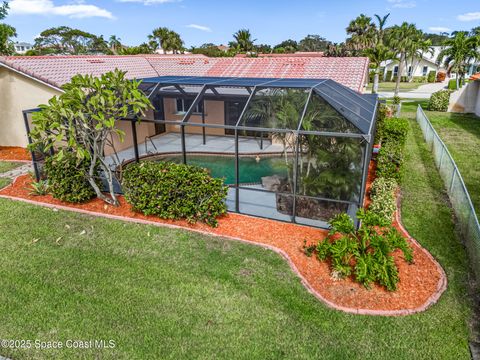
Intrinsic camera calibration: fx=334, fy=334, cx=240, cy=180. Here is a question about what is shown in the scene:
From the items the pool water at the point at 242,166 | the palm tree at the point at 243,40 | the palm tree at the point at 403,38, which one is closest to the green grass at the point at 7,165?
the pool water at the point at 242,166

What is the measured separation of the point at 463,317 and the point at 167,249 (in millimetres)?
6022

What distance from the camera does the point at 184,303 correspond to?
20.1 feet

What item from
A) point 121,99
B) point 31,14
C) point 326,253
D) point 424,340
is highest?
point 31,14

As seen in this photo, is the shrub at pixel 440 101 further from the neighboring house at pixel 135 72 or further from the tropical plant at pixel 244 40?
the tropical plant at pixel 244 40

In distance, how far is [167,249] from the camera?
7828 millimetres

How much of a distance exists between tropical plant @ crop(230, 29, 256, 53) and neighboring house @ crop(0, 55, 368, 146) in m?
34.2

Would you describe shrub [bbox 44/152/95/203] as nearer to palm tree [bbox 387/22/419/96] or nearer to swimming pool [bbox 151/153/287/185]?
swimming pool [bbox 151/153/287/185]

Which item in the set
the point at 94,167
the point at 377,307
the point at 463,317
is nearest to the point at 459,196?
the point at 463,317

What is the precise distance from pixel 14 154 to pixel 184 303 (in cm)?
1394

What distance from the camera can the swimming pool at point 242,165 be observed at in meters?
13.6

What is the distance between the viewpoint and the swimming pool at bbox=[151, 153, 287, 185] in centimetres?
1364

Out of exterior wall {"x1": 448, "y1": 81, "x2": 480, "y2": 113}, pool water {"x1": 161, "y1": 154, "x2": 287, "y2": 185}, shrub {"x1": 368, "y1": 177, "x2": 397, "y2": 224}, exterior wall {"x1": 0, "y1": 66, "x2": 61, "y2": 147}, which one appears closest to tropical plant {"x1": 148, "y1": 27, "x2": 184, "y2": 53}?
exterior wall {"x1": 0, "y1": 66, "x2": 61, "y2": 147}

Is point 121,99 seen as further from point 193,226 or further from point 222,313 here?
point 222,313

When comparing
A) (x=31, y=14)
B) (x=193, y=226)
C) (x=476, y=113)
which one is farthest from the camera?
(x=31, y=14)
